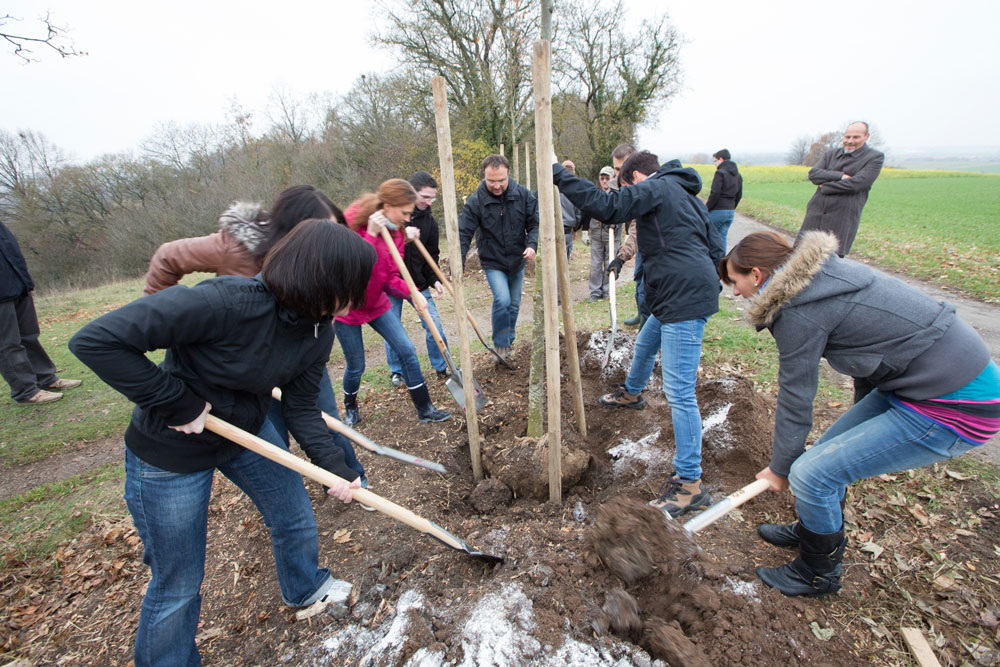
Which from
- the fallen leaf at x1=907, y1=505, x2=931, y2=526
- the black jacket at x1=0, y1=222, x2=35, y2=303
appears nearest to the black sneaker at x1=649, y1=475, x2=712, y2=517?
the fallen leaf at x1=907, y1=505, x2=931, y2=526

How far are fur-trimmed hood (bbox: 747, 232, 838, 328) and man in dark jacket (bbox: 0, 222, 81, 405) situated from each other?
6.44m

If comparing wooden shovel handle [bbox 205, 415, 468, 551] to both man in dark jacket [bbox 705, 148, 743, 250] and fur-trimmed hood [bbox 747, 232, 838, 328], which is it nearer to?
fur-trimmed hood [bbox 747, 232, 838, 328]

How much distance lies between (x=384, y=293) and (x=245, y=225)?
1.38 meters

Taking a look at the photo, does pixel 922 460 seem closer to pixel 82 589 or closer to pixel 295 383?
pixel 295 383

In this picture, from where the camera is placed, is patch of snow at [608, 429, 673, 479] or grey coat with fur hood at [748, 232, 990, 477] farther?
patch of snow at [608, 429, 673, 479]

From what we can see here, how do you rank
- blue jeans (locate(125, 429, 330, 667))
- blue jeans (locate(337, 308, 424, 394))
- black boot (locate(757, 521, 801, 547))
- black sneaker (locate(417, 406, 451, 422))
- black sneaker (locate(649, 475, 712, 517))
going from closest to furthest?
blue jeans (locate(125, 429, 330, 667)) < black boot (locate(757, 521, 801, 547)) < black sneaker (locate(649, 475, 712, 517)) < blue jeans (locate(337, 308, 424, 394)) < black sneaker (locate(417, 406, 451, 422))

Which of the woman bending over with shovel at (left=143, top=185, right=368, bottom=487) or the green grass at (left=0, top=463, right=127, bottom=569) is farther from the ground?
the woman bending over with shovel at (left=143, top=185, right=368, bottom=487)

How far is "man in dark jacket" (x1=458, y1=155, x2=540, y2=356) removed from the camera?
4.71 meters

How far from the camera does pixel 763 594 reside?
2.12m

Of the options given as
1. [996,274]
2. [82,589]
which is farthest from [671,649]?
[996,274]

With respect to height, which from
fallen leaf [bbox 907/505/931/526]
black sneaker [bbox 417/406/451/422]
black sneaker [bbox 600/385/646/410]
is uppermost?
fallen leaf [bbox 907/505/931/526]

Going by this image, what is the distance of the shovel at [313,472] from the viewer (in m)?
1.76

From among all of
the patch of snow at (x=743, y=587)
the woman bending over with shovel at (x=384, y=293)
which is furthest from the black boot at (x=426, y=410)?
the patch of snow at (x=743, y=587)

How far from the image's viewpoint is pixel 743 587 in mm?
2178
